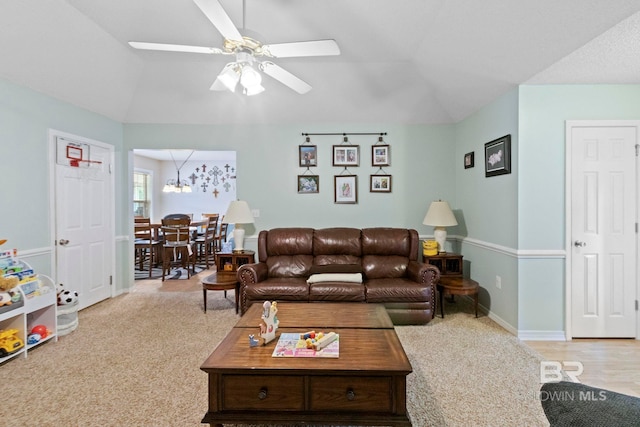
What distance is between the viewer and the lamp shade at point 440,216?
157 inches

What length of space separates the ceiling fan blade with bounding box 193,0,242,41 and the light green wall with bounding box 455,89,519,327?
270 centimetres

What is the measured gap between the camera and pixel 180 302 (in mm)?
4309

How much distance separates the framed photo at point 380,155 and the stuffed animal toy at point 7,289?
4012 mm

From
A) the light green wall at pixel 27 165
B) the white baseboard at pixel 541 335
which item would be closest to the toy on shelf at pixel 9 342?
the light green wall at pixel 27 165

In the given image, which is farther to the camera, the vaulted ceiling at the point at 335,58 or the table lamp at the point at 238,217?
the table lamp at the point at 238,217

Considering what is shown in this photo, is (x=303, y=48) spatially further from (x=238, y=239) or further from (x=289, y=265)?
(x=238, y=239)

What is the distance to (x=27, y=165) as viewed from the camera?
325 centimetres

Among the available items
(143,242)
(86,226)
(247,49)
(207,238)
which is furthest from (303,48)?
(143,242)

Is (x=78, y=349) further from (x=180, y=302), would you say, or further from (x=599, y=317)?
(x=599, y=317)

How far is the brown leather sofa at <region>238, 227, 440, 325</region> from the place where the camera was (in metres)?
3.36

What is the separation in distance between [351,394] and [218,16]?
7.15ft

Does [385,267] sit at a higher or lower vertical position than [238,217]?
lower

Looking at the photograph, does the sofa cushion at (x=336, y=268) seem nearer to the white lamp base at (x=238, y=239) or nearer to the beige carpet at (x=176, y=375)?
the beige carpet at (x=176, y=375)

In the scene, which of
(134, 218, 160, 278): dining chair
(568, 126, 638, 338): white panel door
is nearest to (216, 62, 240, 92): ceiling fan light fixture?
(568, 126, 638, 338): white panel door
